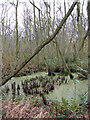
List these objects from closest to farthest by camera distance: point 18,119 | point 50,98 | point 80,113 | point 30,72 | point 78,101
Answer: point 18,119 → point 80,113 → point 78,101 → point 50,98 → point 30,72

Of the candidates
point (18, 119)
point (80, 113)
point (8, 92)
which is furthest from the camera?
point (8, 92)

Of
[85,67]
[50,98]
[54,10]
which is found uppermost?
[54,10]

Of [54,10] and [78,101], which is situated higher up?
[54,10]

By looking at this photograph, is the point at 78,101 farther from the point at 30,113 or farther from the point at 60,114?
the point at 30,113

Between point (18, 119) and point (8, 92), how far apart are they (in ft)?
6.27

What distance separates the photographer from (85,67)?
630 centimetres

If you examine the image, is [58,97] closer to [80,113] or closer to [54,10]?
[80,113]

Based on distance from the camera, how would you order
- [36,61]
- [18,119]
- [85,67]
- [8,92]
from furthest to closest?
1. [36,61]
2. [85,67]
3. [8,92]
4. [18,119]

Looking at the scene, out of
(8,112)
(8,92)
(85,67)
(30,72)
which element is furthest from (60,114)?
(30,72)

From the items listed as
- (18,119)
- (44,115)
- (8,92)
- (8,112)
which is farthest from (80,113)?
(8,92)

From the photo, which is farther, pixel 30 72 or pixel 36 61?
pixel 36 61

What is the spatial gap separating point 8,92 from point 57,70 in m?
4.57

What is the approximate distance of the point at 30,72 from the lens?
23.5 ft

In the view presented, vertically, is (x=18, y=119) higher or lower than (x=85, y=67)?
lower
